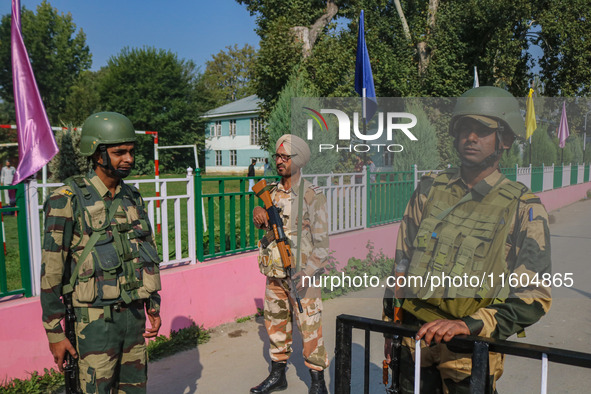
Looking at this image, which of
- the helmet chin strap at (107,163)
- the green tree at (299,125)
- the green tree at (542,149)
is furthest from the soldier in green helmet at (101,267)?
the green tree at (299,125)

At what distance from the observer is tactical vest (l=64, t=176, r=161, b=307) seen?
89.2 inches

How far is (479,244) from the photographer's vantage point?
1555mm

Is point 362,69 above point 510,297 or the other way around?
above

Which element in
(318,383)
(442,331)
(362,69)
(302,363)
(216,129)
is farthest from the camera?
(216,129)

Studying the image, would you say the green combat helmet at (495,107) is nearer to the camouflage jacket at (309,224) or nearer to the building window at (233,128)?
the camouflage jacket at (309,224)

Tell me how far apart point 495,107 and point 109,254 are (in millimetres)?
1900

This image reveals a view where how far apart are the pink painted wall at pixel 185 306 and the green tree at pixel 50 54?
159 feet

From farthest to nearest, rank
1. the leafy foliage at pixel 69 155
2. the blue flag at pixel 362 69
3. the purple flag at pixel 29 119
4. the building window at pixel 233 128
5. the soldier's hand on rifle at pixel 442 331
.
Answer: the building window at pixel 233 128, the leafy foliage at pixel 69 155, the blue flag at pixel 362 69, the purple flag at pixel 29 119, the soldier's hand on rifle at pixel 442 331

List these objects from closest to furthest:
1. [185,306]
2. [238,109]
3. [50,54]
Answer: [185,306] < [238,109] < [50,54]

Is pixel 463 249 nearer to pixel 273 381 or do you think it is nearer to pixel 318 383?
pixel 318 383

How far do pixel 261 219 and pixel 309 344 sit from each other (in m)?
0.97

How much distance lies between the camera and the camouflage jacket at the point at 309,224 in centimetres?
329

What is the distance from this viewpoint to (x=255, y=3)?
1712 centimetres

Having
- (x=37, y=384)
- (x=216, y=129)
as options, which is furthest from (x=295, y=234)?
(x=216, y=129)
